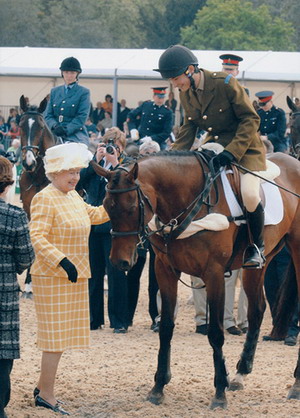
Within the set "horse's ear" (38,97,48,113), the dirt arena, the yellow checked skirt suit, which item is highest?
"horse's ear" (38,97,48,113)

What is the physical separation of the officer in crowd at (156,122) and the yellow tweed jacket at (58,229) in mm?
8009

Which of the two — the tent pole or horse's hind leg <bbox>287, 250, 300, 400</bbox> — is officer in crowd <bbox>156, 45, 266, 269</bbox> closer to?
horse's hind leg <bbox>287, 250, 300, 400</bbox>

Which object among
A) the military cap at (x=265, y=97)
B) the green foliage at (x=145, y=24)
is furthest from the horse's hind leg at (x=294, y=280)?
the green foliage at (x=145, y=24)

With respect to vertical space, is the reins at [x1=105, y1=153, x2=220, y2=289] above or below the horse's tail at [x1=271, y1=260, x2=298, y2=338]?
above

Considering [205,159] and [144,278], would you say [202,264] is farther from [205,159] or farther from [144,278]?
[144,278]

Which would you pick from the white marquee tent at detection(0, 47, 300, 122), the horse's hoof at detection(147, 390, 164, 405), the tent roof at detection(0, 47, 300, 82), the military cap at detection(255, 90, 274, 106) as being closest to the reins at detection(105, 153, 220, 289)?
the horse's hoof at detection(147, 390, 164, 405)

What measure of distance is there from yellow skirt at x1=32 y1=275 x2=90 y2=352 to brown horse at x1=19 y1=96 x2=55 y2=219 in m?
4.73

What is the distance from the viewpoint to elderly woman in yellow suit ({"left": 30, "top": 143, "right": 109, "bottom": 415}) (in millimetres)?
6246

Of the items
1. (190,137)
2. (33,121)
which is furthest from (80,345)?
(33,121)

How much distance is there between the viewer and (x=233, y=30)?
55.7 m

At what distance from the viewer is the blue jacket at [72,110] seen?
37.8ft

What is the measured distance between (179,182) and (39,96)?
812 inches

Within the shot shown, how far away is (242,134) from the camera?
22.4ft

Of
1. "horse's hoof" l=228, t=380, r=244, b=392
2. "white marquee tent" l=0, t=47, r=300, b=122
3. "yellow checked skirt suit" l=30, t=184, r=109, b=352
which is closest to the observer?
"yellow checked skirt suit" l=30, t=184, r=109, b=352
